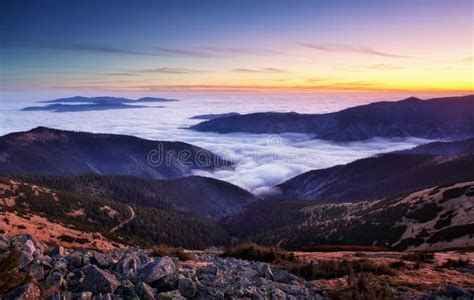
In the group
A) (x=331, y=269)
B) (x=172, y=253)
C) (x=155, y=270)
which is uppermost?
(x=155, y=270)

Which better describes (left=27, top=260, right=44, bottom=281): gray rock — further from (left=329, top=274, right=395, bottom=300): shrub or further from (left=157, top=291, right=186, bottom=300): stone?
(left=329, top=274, right=395, bottom=300): shrub

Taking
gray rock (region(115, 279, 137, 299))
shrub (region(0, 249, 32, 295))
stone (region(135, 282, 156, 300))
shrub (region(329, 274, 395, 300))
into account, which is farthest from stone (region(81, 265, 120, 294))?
shrub (region(329, 274, 395, 300))

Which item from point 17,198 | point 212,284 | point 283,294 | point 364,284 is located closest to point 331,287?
point 364,284

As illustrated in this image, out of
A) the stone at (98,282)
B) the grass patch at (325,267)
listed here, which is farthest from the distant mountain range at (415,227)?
the stone at (98,282)

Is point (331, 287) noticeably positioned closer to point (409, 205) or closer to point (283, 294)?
point (283, 294)

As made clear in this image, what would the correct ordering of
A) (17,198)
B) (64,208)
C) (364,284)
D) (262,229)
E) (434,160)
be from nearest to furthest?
(364,284) < (17,198) < (64,208) < (262,229) < (434,160)

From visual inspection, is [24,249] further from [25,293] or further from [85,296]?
Answer: [85,296]

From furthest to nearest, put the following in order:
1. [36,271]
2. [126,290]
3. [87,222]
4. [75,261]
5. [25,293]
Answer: [87,222] < [75,261] < [36,271] < [126,290] < [25,293]

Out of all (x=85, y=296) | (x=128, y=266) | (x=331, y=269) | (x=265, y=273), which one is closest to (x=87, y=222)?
(x=331, y=269)
